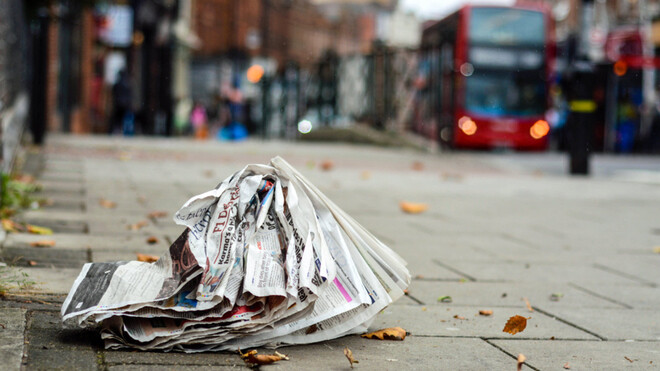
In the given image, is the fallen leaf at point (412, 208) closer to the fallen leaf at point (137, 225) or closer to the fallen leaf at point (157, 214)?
the fallen leaf at point (157, 214)

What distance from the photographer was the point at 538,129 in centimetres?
2156

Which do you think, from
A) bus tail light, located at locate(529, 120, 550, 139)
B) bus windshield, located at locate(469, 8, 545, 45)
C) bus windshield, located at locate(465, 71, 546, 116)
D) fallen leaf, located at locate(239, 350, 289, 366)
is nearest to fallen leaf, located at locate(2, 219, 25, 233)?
fallen leaf, located at locate(239, 350, 289, 366)

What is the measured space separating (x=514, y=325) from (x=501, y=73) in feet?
60.4

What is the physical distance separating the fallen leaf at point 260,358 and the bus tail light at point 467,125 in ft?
62.0

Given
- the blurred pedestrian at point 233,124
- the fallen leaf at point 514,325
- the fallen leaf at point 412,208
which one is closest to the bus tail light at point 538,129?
the blurred pedestrian at point 233,124

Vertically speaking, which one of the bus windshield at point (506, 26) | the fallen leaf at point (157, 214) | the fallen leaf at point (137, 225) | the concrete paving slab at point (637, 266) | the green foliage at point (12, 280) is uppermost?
the bus windshield at point (506, 26)

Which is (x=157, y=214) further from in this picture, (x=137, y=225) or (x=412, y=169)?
(x=412, y=169)

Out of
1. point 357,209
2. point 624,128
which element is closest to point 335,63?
point 624,128

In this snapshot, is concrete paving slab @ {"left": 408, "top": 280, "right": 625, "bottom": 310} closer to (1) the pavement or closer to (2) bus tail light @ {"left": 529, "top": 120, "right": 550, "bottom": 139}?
(1) the pavement

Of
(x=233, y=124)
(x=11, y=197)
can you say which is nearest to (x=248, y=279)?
(x=11, y=197)

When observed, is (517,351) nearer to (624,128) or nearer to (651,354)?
(651,354)

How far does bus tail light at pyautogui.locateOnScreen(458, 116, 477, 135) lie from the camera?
832 inches

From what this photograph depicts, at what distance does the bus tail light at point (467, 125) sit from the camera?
21141 mm

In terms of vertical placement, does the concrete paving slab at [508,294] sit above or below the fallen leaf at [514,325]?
below
